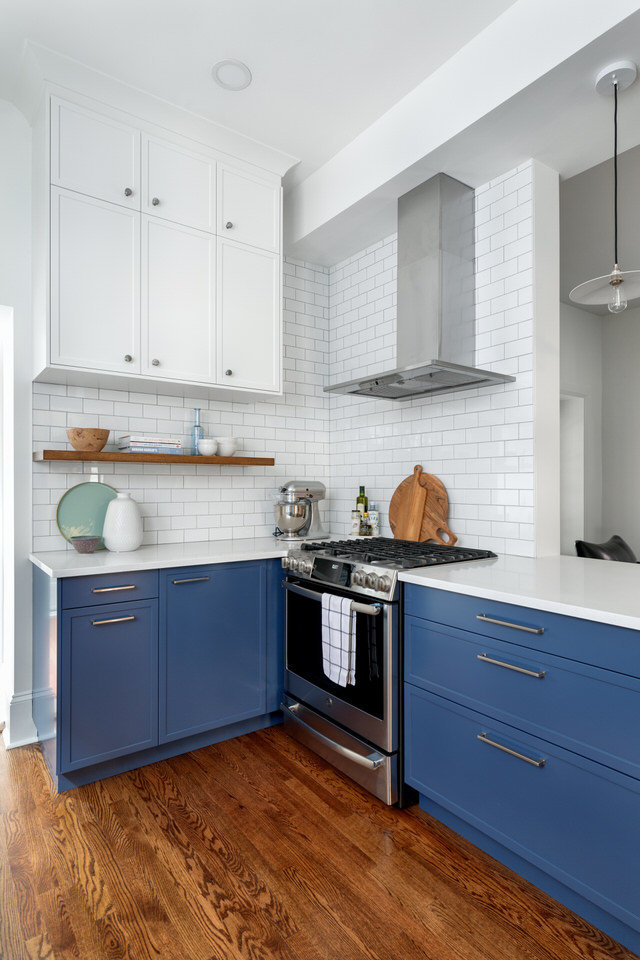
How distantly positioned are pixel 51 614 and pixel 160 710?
631mm

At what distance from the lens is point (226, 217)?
9.43 feet

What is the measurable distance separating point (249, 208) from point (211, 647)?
2293mm

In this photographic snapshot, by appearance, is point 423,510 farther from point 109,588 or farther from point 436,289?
point 109,588

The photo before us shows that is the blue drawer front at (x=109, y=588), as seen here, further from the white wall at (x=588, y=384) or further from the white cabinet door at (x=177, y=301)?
the white wall at (x=588, y=384)

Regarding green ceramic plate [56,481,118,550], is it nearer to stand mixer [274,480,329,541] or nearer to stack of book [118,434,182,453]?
stack of book [118,434,182,453]

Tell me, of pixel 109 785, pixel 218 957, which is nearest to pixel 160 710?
pixel 109 785

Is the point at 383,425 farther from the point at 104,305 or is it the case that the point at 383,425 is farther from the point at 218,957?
the point at 218,957

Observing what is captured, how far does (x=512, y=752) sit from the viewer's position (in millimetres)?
1677

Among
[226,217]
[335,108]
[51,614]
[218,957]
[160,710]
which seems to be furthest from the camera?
[226,217]

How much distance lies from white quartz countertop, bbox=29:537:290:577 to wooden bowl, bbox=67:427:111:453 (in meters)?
0.50

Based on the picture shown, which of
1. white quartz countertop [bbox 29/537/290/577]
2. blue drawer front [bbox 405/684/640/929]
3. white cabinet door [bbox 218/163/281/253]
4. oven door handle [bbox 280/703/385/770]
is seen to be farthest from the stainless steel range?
white cabinet door [bbox 218/163/281/253]

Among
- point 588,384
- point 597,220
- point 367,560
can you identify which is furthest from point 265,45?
point 588,384

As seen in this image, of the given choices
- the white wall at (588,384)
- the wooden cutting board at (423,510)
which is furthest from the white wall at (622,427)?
the wooden cutting board at (423,510)

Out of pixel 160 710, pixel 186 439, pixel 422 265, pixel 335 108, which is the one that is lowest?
pixel 160 710
